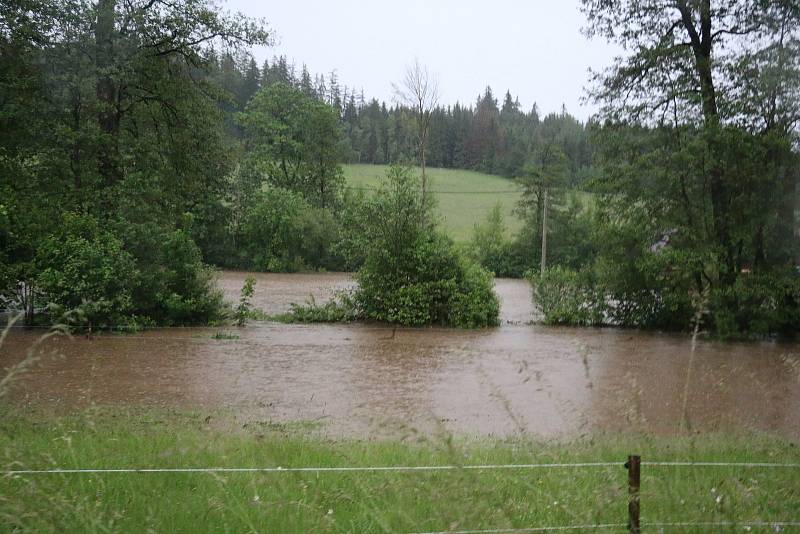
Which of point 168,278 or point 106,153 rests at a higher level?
point 106,153

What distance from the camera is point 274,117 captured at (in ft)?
172

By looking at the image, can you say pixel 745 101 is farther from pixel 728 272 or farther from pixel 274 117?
pixel 274 117

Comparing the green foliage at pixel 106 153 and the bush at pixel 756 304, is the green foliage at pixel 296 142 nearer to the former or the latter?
the green foliage at pixel 106 153

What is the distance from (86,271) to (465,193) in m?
53.0

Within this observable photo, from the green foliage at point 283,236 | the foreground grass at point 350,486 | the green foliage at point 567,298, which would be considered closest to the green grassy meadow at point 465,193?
→ the green foliage at point 283,236

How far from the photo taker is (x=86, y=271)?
43.6ft

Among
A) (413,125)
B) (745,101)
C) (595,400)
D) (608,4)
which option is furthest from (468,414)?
(413,125)

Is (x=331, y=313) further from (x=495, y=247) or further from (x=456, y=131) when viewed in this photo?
(x=456, y=131)

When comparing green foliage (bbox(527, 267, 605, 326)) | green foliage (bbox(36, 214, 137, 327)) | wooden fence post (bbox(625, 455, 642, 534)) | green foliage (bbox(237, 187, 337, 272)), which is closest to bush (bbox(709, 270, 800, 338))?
green foliage (bbox(527, 267, 605, 326))

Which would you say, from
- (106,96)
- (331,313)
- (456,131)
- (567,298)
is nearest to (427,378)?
(331,313)

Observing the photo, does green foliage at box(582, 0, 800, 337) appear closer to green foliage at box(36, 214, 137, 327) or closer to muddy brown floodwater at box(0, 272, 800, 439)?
muddy brown floodwater at box(0, 272, 800, 439)

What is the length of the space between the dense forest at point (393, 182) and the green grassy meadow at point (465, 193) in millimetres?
35058

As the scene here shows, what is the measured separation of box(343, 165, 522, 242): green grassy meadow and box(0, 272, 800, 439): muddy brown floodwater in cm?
3771

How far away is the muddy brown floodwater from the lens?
7.68 metres
